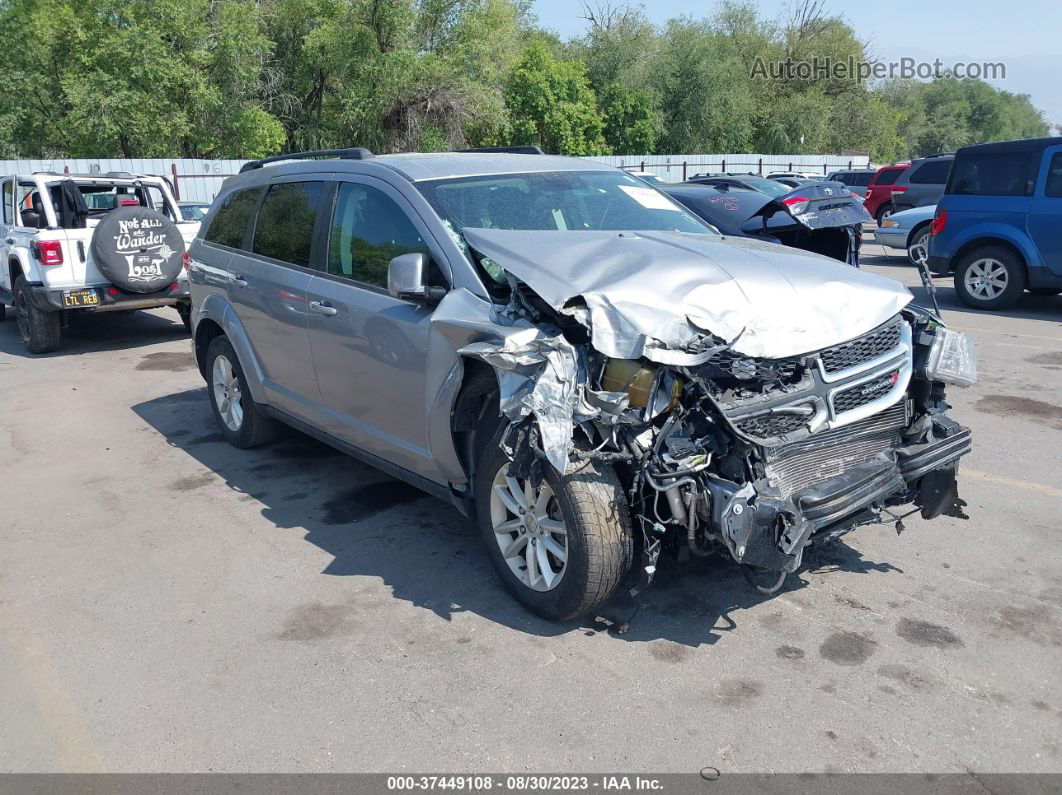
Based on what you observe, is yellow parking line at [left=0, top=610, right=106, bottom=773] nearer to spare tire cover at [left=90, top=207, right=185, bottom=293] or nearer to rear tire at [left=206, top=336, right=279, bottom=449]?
rear tire at [left=206, top=336, right=279, bottom=449]

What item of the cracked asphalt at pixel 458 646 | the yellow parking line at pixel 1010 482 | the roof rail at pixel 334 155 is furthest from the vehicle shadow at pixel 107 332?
the yellow parking line at pixel 1010 482

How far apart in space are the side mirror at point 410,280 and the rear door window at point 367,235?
0.24m

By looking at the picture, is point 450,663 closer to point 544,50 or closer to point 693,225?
point 693,225

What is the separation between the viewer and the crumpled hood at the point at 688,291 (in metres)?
3.51

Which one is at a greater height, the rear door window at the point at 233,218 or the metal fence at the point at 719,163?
A: the rear door window at the point at 233,218

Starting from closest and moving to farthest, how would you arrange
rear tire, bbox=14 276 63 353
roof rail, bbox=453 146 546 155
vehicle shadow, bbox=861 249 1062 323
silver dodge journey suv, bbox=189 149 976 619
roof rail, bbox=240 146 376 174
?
silver dodge journey suv, bbox=189 149 976 619 → roof rail, bbox=240 146 376 174 → roof rail, bbox=453 146 546 155 → rear tire, bbox=14 276 63 353 → vehicle shadow, bbox=861 249 1062 323

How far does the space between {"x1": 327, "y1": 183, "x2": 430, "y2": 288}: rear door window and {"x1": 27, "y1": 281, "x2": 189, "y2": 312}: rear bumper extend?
577cm

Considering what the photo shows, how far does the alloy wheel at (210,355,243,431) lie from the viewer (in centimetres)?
641

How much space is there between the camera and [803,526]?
135 inches

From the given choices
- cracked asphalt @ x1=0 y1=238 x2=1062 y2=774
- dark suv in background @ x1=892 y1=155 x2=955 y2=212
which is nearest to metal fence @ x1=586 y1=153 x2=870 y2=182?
dark suv in background @ x1=892 y1=155 x2=955 y2=212

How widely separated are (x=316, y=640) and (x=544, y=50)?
3928cm

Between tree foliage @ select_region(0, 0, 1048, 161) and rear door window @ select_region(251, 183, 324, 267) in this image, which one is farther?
tree foliage @ select_region(0, 0, 1048, 161)

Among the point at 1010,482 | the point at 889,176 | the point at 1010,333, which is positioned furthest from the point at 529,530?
the point at 889,176

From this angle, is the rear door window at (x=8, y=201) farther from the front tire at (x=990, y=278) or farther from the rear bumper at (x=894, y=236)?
the rear bumper at (x=894, y=236)
